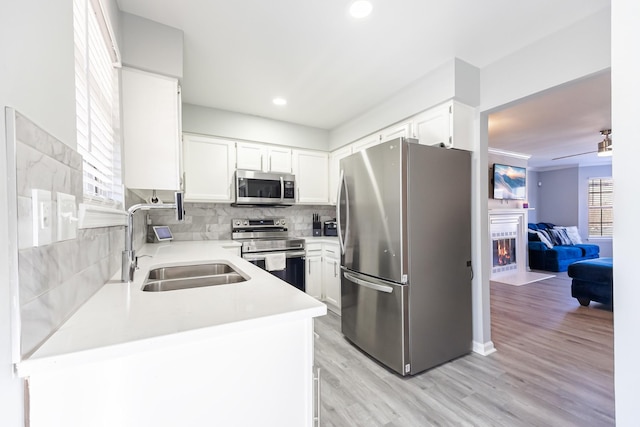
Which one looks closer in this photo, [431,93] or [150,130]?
[150,130]

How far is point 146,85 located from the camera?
179 centimetres

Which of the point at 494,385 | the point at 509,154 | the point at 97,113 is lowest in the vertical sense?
the point at 494,385

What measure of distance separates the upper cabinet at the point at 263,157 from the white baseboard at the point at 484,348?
2.89 m

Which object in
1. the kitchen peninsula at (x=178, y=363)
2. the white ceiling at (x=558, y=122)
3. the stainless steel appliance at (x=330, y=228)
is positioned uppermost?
the white ceiling at (x=558, y=122)

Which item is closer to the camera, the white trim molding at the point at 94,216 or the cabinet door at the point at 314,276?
the white trim molding at the point at 94,216

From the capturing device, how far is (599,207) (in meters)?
6.76

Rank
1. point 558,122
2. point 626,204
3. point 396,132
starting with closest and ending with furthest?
point 626,204, point 396,132, point 558,122

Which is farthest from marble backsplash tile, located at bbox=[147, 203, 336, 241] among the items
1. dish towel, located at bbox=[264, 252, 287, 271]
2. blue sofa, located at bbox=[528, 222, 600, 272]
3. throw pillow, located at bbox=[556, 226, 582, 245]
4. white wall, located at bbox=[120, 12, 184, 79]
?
throw pillow, located at bbox=[556, 226, 582, 245]

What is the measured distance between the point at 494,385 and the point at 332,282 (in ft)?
6.15

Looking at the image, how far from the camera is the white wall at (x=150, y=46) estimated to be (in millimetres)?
1739

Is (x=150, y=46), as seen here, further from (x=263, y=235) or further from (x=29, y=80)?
(x=263, y=235)

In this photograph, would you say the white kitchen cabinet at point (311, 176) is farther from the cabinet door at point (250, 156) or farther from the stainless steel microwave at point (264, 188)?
the cabinet door at point (250, 156)

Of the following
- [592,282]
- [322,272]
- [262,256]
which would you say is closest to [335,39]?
[262,256]

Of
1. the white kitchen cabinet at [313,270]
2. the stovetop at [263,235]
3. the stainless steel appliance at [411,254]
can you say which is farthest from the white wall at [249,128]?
the stainless steel appliance at [411,254]
